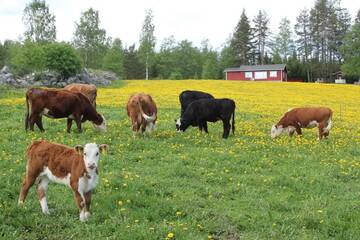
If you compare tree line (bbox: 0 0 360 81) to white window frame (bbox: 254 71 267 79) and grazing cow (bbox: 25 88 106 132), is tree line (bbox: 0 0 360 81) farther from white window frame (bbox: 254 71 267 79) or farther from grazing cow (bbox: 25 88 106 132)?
grazing cow (bbox: 25 88 106 132)

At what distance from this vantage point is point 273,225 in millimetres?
8211

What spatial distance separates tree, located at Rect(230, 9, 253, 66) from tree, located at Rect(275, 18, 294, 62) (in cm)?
685

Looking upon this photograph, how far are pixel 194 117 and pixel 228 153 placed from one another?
4616mm

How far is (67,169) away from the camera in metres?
7.98

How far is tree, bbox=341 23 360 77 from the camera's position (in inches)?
3462

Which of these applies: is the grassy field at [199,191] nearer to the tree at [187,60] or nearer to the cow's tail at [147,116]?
the cow's tail at [147,116]

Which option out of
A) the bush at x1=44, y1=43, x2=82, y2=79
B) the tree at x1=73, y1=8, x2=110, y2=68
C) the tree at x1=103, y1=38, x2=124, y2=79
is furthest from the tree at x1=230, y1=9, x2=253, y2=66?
the bush at x1=44, y1=43, x2=82, y2=79

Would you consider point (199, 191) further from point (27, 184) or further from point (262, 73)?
point (262, 73)

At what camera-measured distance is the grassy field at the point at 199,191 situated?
7.82 m

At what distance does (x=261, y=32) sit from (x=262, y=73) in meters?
21.5

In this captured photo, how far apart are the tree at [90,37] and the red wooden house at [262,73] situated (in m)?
29.5

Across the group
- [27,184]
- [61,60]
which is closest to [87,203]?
[27,184]

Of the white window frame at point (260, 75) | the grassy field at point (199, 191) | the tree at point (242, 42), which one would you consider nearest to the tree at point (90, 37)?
the white window frame at point (260, 75)

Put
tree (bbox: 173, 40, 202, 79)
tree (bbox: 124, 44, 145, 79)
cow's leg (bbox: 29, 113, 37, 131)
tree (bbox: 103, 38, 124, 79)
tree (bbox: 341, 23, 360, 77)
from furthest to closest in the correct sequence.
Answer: tree (bbox: 173, 40, 202, 79)
tree (bbox: 124, 44, 145, 79)
tree (bbox: 341, 23, 360, 77)
tree (bbox: 103, 38, 124, 79)
cow's leg (bbox: 29, 113, 37, 131)
